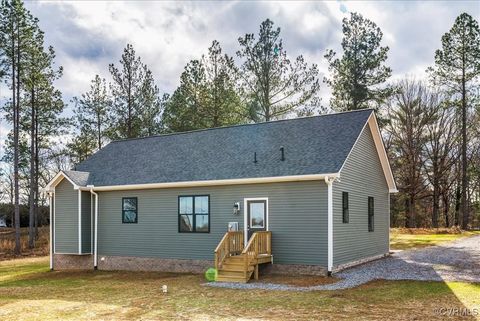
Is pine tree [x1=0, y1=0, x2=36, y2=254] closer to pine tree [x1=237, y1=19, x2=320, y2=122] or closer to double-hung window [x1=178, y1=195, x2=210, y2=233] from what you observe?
pine tree [x1=237, y1=19, x2=320, y2=122]

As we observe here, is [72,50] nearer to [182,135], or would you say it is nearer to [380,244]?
[182,135]

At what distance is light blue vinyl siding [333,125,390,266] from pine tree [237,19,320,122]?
10.9 m

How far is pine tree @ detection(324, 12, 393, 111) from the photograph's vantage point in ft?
97.5

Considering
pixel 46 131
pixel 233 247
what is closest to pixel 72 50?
pixel 46 131

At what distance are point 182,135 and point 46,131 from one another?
1498cm

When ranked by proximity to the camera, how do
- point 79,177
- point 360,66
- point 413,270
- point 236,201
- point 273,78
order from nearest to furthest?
point 413,270 < point 236,201 < point 79,177 < point 273,78 < point 360,66

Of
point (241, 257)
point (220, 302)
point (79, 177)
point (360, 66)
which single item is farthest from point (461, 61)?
point (220, 302)

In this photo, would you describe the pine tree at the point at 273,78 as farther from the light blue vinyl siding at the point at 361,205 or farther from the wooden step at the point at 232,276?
the wooden step at the point at 232,276

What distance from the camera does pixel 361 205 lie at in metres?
17.0

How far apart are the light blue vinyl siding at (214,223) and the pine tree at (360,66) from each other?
16.9 m

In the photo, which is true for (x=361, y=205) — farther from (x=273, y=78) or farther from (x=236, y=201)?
(x=273, y=78)

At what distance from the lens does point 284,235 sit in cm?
1464

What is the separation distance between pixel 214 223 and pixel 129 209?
12.8 ft

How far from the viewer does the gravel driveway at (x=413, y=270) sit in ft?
41.9
